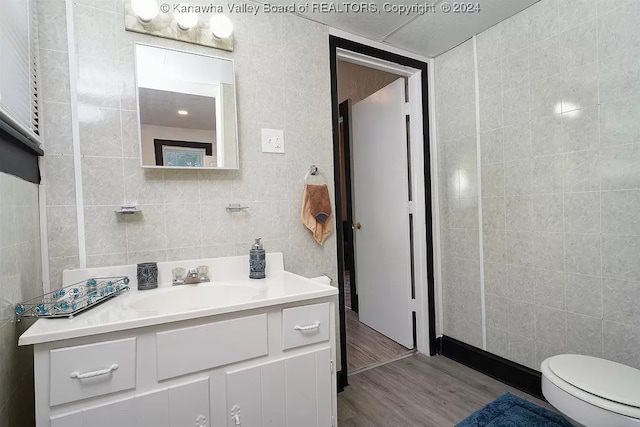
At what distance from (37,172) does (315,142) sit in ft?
4.18

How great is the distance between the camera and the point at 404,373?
2.11m

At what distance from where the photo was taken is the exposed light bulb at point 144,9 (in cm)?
138

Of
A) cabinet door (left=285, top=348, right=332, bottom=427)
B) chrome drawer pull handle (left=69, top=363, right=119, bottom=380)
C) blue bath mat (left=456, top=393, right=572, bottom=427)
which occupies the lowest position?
blue bath mat (left=456, top=393, right=572, bottom=427)

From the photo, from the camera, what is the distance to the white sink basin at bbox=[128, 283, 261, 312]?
4.08 feet

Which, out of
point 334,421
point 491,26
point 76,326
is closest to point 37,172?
point 76,326

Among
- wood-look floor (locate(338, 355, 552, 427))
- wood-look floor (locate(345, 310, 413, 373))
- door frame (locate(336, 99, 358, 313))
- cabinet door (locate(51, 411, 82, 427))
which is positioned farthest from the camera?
door frame (locate(336, 99, 358, 313))

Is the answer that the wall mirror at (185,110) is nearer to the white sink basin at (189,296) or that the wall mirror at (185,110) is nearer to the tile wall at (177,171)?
the tile wall at (177,171)

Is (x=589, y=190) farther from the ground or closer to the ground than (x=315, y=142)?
closer to the ground

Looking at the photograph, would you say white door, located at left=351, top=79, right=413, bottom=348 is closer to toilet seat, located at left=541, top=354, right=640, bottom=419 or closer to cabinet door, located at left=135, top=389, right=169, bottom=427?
toilet seat, located at left=541, top=354, right=640, bottom=419

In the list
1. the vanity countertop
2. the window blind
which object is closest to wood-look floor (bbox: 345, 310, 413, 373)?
the vanity countertop

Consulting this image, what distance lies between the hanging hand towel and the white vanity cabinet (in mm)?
588

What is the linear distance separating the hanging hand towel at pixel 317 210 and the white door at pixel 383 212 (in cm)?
82

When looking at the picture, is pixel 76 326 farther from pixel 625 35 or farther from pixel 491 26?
pixel 491 26

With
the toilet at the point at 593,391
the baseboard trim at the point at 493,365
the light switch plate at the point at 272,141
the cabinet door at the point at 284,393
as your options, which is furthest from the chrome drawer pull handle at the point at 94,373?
the baseboard trim at the point at 493,365
